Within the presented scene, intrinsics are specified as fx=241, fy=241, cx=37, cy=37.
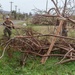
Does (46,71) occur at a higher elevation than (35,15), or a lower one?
lower

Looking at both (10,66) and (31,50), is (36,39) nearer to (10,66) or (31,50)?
(31,50)

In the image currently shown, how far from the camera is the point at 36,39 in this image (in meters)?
7.66

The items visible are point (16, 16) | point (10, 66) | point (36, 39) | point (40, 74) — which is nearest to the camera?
point (40, 74)

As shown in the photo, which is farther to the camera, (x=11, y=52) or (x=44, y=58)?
(x=11, y=52)

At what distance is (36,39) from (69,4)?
7.96 feet

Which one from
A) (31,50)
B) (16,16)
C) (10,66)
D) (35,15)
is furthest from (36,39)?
(16,16)

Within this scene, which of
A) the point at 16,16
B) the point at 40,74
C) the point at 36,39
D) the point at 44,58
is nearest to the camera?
the point at 40,74

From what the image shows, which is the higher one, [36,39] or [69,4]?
[69,4]

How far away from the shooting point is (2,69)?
20.7ft

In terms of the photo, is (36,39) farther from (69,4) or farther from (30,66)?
(69,4)

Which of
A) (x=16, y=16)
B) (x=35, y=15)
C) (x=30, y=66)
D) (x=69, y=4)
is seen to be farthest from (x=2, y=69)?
(x=16, y=16)

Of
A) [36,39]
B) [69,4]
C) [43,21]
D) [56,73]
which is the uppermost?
[69,4]

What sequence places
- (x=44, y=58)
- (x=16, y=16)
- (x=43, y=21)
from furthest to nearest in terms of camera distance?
(x=16, y=16), (x=43, y=21), (x=44, y=58)

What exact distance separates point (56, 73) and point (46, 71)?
0.29 m
